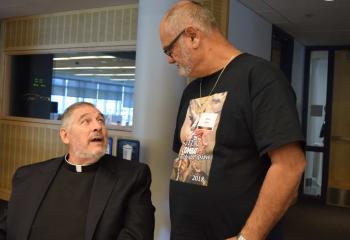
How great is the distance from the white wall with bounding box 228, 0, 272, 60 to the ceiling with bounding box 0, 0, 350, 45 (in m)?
0.08

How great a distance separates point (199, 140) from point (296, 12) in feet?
11.2

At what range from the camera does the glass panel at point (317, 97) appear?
20.5 ft

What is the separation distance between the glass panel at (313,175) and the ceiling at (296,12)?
179 cm

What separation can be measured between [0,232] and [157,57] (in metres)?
1.56

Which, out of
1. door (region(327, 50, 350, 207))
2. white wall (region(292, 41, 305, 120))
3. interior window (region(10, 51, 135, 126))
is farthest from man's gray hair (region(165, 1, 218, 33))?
door (region(327, 50, 350, 207))

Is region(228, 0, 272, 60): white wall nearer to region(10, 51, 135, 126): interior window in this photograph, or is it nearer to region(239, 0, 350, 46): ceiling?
region(239, 0, 350, 46): ceiling

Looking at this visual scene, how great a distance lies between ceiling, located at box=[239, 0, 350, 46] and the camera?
4.07 meters

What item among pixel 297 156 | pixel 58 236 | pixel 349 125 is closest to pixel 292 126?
pixel 297 156

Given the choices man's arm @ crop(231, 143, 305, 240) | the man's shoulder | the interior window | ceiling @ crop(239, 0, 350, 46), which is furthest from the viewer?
the interior window

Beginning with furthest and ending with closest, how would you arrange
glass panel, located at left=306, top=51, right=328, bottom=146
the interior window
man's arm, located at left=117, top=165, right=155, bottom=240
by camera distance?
glass panel, located at left=306, top=51, right=328, bottom=146 < the interior window < man's arm, located at left=117, top=165, right=155, bottom=240

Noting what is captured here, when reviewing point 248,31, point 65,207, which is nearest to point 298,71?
point 248,31

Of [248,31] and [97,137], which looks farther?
[248,31]

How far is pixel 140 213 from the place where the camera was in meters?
1.93

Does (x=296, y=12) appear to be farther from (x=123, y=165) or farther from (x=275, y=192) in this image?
(x=275, y=192)
